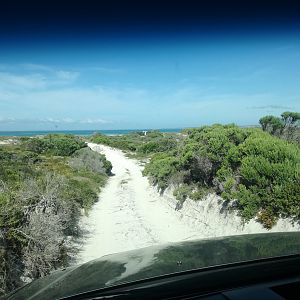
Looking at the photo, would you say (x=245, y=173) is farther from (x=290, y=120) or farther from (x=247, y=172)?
(x=290, y=120)

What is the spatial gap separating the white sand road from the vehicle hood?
7742mm

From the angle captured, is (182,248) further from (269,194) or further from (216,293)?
(269,194)

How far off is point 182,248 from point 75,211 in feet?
39.6

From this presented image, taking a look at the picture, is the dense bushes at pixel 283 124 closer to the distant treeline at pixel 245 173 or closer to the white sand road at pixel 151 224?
the distant treeline at pixel 245 173

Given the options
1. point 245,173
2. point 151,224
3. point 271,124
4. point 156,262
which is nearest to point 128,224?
point 151,224

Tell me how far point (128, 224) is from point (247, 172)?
206 inches

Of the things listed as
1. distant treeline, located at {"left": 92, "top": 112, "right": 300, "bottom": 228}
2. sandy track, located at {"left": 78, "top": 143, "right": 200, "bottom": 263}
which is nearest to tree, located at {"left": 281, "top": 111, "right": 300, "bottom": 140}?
distant treeline, located at {"left": 92, "top": 112, "right": 300, "bottom": 228}

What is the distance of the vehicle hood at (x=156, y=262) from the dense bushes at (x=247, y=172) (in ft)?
27.2

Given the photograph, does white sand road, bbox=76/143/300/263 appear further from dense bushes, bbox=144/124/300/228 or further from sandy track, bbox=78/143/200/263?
dense bushes, bbox=144/124/300/228

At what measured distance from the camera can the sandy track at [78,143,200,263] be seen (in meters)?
13.4

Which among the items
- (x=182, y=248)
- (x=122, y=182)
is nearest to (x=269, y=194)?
(x=182, y=248)

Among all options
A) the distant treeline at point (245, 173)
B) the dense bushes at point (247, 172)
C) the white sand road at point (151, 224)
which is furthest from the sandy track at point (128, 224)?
the dense bushes at point (247, 172)

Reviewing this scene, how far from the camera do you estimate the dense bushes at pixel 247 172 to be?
41.2ft

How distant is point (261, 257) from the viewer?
135 inches
